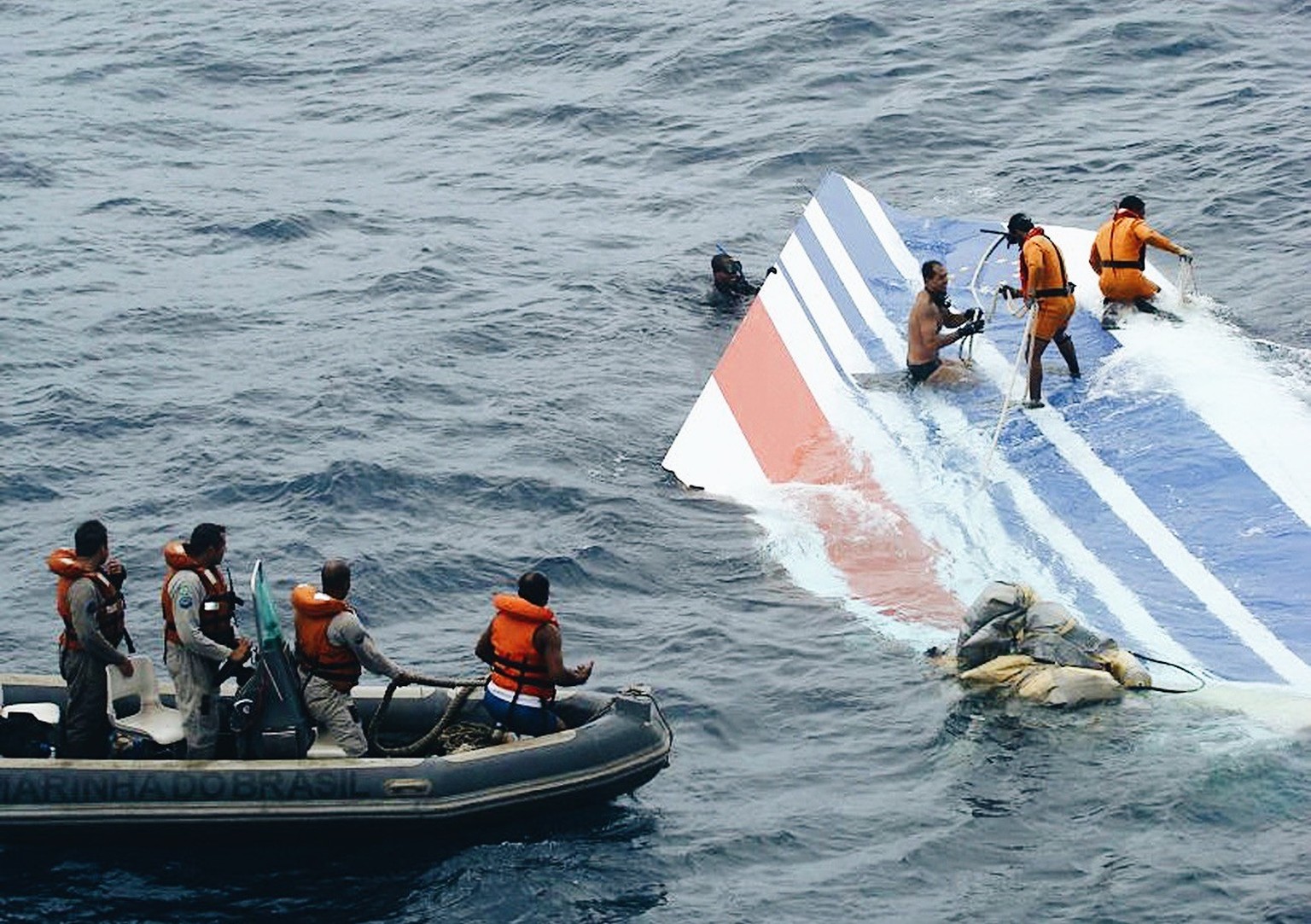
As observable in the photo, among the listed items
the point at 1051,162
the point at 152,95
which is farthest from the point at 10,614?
the point at 152,95

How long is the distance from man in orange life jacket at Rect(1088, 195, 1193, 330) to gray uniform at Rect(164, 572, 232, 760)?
997 cm

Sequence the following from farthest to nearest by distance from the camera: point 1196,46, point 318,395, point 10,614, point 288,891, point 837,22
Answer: point 837,22 < point 1196,46 < point 318,395 < point 10,614 < point 288,891

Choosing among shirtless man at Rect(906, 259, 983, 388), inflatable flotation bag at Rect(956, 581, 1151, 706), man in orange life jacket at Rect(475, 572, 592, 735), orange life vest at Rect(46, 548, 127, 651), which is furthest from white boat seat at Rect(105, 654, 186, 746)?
shirtless man at Rect(906, 259, 983, 388)

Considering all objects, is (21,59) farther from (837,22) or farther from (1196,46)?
(1196,46)

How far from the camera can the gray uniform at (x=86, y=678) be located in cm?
1252

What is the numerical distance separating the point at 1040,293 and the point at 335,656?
778cm

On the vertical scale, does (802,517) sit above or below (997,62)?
below

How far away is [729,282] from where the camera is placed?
23.0 metres

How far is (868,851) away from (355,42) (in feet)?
78.8

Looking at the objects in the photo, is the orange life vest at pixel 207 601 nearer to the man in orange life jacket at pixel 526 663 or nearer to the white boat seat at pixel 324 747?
the white boat seat at pixel 324 747

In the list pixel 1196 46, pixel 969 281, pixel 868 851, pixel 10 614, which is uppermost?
pixel 1196 46

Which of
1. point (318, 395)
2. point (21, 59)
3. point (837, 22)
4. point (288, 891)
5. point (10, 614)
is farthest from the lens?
point (21, 59)

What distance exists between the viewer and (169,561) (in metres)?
12.5

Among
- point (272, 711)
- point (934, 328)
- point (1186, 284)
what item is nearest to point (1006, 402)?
point (934, 328)
